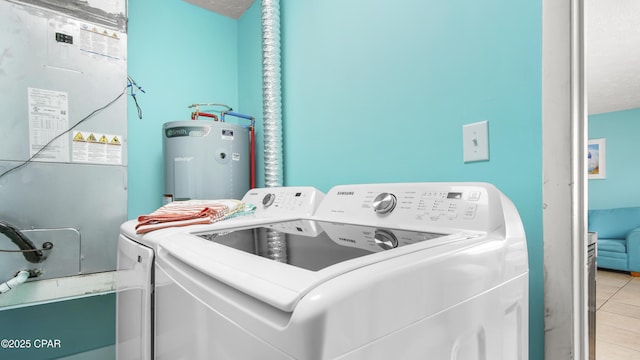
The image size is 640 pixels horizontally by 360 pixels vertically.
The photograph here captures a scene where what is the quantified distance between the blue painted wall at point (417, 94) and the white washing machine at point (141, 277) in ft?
1.00

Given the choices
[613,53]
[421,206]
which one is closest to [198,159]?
[421,206]

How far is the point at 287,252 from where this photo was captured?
2.04 ft

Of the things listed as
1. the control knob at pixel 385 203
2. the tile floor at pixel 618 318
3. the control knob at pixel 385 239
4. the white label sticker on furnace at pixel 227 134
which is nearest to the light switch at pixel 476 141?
the control knob at pixel 385 203

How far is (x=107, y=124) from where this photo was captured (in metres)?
1.44

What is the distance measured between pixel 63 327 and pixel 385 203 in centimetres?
192

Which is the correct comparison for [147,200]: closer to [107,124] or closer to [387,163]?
[107,124]

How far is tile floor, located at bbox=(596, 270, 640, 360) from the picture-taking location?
215 cm

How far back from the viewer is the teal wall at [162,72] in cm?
191

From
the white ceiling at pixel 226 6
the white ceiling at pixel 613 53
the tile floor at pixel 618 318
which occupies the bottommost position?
the tile floor at pixel 618 318

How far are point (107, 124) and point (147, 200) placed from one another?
66cm

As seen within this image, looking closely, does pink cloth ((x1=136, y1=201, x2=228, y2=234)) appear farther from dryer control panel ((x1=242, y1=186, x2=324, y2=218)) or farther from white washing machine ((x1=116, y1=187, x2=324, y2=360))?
dryer control panel ((x1=242, y1=186, x2=324, y2=218))

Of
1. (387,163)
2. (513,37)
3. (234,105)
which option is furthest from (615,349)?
(234,105)

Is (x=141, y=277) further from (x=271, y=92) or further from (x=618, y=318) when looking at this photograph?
(x=618, y=318)

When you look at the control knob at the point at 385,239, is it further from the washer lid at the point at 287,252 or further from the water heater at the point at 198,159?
the water heater at the point at 198,159
